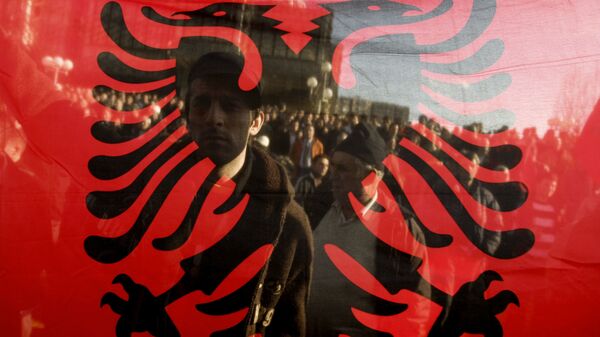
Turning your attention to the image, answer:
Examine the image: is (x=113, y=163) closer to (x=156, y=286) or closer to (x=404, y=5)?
(x=156, y=286)

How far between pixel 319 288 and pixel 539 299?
2.63ft

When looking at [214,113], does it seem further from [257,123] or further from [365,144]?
[365,144]

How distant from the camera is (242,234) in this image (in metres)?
2.06

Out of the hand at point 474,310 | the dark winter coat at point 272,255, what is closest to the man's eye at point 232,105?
the dark winter coat at point 272,255

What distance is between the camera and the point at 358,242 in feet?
6.82

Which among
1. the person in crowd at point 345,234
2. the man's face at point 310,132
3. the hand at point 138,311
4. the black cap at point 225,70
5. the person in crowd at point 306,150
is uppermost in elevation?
the black cap at point 225,70

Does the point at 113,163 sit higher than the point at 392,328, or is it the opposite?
the point at 113,163

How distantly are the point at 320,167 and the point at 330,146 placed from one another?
9cm

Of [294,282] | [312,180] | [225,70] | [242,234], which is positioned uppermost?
[225,70]

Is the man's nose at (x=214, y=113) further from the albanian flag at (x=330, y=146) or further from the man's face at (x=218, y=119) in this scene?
the albanian flag at (x=330, y=146)

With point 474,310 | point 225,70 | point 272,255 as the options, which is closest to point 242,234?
point 272,255

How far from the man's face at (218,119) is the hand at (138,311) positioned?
0.53 meters

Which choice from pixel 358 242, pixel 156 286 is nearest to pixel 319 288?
pixel 358 242

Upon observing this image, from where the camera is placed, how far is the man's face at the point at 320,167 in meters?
2.07
